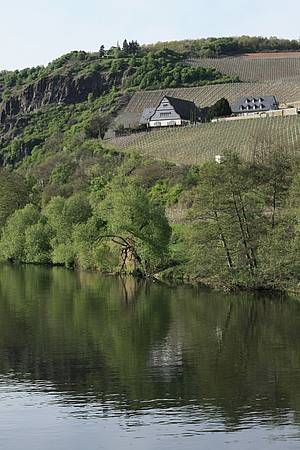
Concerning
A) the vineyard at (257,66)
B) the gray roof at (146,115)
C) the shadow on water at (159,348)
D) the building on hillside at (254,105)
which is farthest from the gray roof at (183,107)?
the shadow on water at (159,348)

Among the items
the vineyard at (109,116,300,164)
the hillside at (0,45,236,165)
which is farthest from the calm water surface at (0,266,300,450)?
the hillside at (0,45,236,165)

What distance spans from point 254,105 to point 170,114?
13068 millimetres

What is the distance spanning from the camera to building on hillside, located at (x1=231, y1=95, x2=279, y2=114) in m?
127

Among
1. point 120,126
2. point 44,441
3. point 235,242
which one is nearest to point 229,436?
point 44,441

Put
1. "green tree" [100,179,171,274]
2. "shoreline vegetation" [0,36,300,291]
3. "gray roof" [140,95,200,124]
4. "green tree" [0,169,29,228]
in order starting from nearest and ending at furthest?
"shoreline vegetation" [0,36,300,291] → "green tree" [100,179,171,274] → "green tree" [0,169,29,228] → "gray roof" [140,95,200,124]

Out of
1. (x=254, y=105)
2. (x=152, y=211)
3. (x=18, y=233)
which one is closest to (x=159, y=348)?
(x=152, y=211)

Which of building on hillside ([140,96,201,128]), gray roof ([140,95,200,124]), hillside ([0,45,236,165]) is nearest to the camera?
building on hillside ([140,96,201,128])

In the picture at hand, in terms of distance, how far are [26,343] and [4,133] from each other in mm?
125800

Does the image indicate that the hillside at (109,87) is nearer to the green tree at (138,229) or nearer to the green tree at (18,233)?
the green tree at (18,233)

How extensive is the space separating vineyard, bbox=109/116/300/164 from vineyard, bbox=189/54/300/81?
2263 inches

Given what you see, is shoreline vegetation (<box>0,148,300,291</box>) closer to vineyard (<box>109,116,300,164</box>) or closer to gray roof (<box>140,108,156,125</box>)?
vineyard (<box>109,116,300,164</box>)

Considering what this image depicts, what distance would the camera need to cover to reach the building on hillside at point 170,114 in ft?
420

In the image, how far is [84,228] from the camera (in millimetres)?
64562

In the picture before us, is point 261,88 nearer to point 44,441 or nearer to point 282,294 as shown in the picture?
point 282,294
